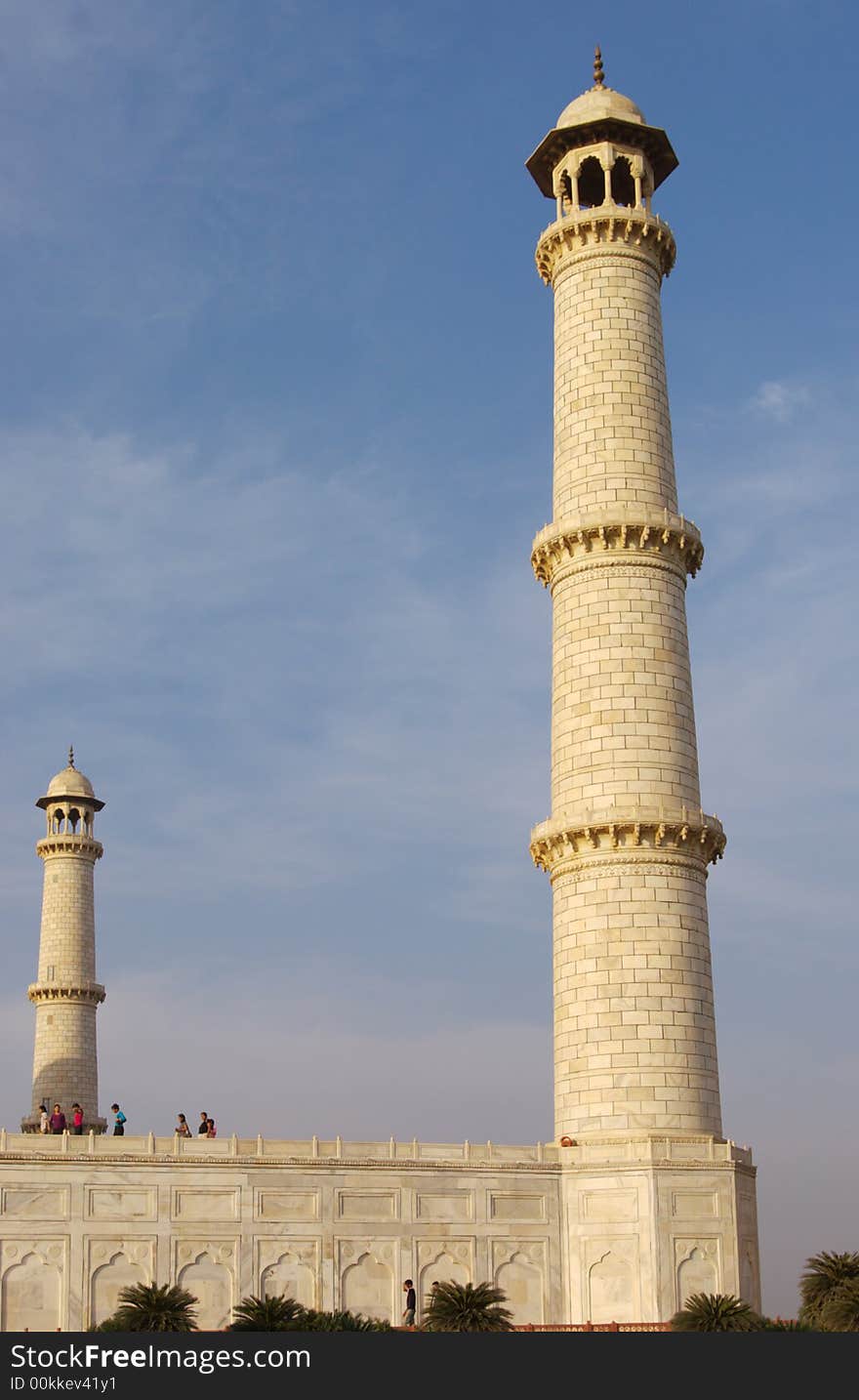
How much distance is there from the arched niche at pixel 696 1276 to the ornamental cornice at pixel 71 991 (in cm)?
3615

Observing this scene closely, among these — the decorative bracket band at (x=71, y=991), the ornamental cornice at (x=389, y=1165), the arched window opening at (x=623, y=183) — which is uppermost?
the arched window opening at (x=623, y=183)

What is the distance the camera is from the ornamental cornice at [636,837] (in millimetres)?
37969

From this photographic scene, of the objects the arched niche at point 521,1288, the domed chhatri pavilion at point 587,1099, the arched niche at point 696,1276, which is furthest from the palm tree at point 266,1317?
the arched niche at point 696,1276

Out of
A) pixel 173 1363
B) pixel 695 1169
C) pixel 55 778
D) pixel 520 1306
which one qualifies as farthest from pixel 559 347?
pixel 55 778

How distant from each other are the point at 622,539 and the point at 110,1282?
19.8 m

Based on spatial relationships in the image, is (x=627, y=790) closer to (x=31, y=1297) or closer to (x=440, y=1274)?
(x=440, y=1274)

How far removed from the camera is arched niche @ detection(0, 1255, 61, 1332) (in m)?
32.4

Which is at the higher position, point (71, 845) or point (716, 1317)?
point (71, 845)

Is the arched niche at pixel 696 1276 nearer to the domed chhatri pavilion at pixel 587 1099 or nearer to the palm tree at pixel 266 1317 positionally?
the domed chhatri pavilion at pixel 587 1099

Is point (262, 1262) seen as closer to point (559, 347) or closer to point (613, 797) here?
point (613, 797)

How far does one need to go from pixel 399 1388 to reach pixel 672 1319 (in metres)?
10.3

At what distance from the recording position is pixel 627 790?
38.5 meters

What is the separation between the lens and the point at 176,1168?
112ft

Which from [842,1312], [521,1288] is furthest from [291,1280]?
[842,1312]
